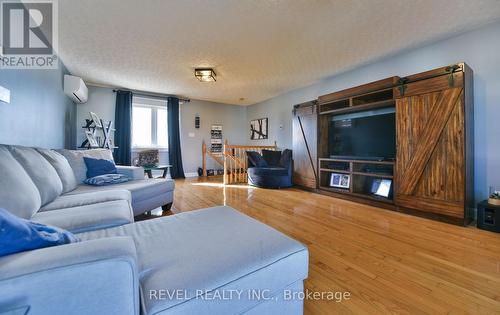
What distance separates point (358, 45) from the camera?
2.88m

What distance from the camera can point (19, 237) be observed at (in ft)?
2.02

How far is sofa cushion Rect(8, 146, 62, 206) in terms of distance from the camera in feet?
4.87

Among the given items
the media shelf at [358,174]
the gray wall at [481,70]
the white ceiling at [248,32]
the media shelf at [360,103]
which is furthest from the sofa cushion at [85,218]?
the gray wall at [481,70]

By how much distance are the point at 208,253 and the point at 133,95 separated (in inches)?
221

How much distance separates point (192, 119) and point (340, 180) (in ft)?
14.6

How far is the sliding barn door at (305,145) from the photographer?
4.05 meters

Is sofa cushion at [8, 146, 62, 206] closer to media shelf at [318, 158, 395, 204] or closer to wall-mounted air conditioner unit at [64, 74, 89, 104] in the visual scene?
wall-mounted air conditioner unit at [64, 74, 89, 104]

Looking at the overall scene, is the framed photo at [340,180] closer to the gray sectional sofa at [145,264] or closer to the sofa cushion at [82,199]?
the gray sectional sofa at [145,264]

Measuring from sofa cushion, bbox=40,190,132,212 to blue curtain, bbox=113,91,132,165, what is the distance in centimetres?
358

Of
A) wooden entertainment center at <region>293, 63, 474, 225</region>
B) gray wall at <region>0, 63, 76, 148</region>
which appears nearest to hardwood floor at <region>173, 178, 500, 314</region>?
wooden entertainment center at <region>293, 63, 474, 225</region>

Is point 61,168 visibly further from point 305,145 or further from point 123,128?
point 305,145

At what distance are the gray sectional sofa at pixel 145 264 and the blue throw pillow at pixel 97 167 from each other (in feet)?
3.47

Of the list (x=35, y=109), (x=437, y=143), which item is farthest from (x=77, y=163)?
(x=437, y=143)

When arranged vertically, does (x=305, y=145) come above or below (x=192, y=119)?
below
